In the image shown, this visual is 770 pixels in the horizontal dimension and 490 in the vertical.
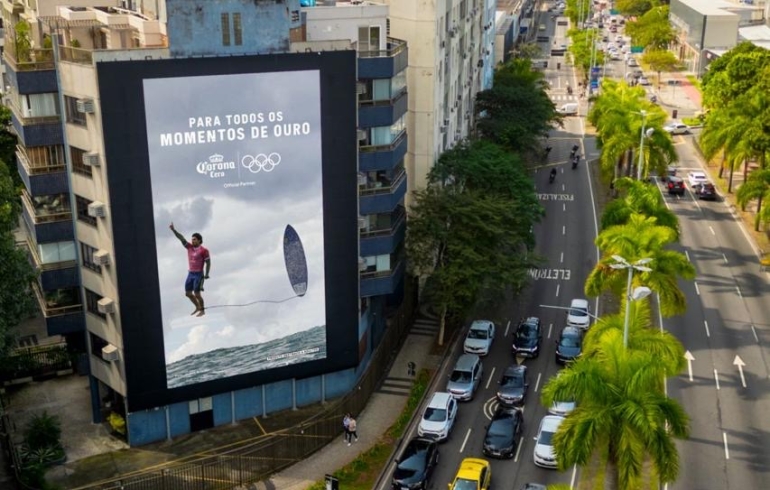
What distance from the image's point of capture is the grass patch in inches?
2114

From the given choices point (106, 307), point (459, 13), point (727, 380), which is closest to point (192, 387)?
point (106, 307)

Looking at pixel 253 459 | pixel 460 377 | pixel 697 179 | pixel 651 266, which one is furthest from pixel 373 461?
pixel 697 179

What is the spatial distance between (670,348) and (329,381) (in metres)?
21.5

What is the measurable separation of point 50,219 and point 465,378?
26933mm

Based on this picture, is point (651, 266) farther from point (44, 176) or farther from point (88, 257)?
point (44, 176)

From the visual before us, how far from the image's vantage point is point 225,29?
52.8m

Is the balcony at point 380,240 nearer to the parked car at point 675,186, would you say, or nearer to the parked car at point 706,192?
the parked car at point 675,186

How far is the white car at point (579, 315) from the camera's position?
73.1m

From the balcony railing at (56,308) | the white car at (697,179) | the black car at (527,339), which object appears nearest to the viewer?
the balcony railing at (56,308)

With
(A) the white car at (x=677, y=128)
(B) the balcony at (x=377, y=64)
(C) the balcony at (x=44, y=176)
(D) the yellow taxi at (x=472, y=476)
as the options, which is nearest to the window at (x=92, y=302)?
(C) the balcony at (x=44, y=176)

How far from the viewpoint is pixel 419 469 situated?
52750 millimetres

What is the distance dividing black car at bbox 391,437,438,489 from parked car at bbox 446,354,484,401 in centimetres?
806

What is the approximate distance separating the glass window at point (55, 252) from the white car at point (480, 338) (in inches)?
1077

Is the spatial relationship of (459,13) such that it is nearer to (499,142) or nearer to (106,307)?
(499,142)
